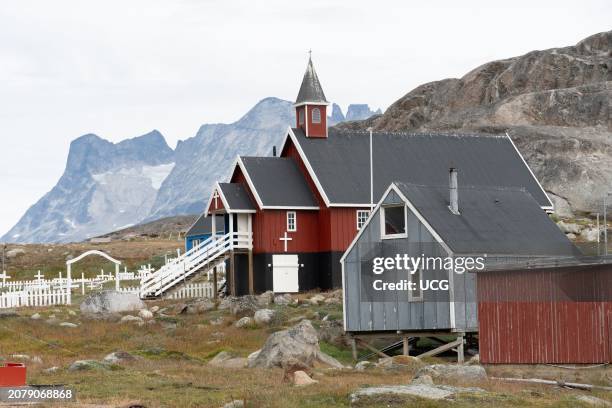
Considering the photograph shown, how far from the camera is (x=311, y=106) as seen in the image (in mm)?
64500

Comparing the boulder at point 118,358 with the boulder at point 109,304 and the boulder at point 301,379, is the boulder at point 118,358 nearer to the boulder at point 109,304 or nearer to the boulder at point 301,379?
the boulder at point 301,379

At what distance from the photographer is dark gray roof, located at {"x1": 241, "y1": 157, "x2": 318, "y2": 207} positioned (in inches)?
2403

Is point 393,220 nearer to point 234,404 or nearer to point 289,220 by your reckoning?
point 289,220

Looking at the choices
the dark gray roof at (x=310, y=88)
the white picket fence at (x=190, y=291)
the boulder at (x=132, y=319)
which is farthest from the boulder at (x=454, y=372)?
the dark gray roof at (x=310, y=88)

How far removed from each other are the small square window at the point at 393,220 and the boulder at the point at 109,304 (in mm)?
15269

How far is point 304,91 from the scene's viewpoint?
6506 centimetres

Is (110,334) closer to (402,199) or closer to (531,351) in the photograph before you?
(402,199)

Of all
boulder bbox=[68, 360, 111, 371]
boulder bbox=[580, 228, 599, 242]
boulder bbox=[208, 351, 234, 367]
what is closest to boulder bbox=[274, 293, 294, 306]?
boulder bbox=[208, 351, 234, 367]

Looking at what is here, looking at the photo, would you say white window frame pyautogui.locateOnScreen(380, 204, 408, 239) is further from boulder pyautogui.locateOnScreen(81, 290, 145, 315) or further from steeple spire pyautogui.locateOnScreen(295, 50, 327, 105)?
steeple spire pyautogui.locateOnScreen(295, 50, 327, 105)

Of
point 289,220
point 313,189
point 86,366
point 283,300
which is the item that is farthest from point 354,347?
point 313,189

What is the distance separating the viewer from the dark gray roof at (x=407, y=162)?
202ft

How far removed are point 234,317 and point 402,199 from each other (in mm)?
10941

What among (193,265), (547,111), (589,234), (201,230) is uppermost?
(547,111)

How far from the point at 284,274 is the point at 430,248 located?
19.2 m
